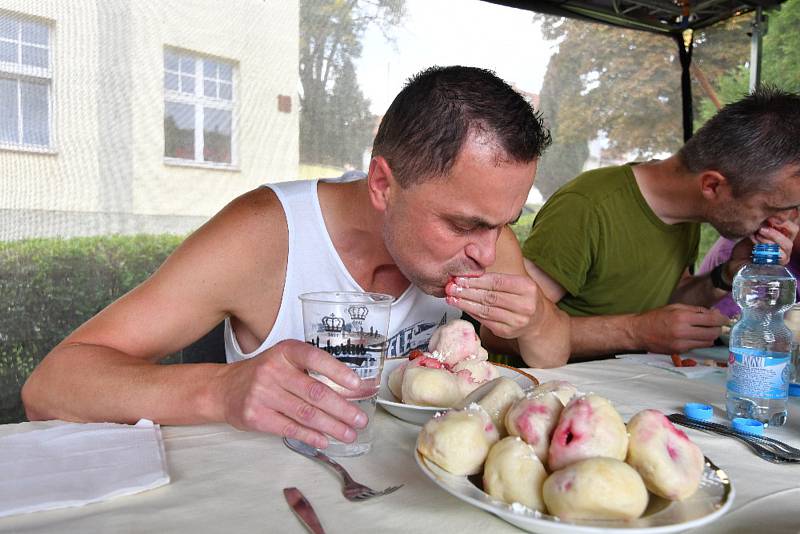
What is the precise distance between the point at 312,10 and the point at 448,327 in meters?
3.50

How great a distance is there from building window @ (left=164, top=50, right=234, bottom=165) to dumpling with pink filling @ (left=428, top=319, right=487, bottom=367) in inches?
119

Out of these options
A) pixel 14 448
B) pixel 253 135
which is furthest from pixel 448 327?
pixel 253 135

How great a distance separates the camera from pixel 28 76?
326cm

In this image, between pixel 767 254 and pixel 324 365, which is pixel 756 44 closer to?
pixel 767 254

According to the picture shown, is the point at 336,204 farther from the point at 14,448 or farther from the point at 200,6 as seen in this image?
the point at 200,6

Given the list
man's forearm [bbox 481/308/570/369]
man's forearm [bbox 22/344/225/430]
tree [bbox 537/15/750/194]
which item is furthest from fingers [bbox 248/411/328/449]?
tree [bbox 537/15/750/194]

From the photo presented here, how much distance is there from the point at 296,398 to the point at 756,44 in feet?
18.3

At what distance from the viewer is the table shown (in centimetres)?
78

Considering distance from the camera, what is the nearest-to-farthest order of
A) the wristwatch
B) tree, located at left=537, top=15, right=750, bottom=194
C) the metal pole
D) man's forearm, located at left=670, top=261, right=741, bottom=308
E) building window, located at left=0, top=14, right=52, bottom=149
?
the wristwatch < man's forearm, located at left=670, top=261, right=741, bottom=308 < building window, located at left=0, top=14, right=52, bottom=149 < the metal pole < tree, located at left=537, top=15, right=750, bottom=194

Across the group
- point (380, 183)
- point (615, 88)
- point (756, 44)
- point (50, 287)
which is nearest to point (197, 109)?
point (50, 287)

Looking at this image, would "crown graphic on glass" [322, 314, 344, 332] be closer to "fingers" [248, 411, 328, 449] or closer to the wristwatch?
"fingers" [248, 411, 328, 449]

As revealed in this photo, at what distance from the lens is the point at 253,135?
419 cm

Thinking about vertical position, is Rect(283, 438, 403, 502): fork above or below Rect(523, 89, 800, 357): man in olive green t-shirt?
below

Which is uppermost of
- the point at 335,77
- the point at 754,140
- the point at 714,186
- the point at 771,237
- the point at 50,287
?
the point at 335,77
